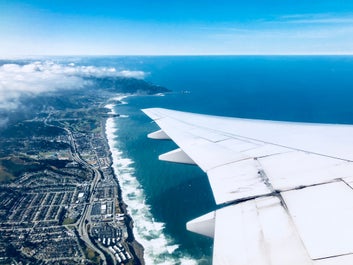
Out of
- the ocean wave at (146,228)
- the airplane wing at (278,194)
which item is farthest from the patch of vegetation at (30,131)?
the airplane wing at (278,194)

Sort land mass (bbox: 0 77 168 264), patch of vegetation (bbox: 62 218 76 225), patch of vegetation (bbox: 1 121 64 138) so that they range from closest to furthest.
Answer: land mass (bbox: 0 77 168 264), patch of vegetation (bbox: 62 218 76 225), patch of vegetation (bbox: 1 121 64 138)

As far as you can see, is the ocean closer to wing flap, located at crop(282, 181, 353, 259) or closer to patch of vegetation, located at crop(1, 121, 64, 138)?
patch of vegetation, located at crop(1, 121, 64, 138)

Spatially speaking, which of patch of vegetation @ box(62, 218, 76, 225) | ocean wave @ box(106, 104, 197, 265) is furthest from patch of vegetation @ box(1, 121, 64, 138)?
patch of vegetation @ box(62, 218, 76, 225)

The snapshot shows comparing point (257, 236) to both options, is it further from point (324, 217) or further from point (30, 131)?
point (30, 131)

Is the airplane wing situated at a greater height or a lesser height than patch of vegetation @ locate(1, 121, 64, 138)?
greater

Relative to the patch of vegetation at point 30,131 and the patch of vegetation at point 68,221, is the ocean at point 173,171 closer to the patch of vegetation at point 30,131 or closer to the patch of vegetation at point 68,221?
the patch of vegetation at point 68,221

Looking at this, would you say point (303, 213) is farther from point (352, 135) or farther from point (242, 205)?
point (352, 135)
